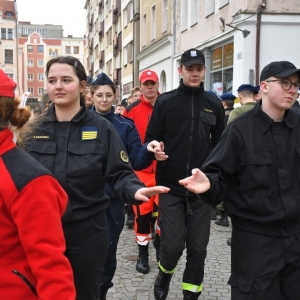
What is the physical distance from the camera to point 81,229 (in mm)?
3188

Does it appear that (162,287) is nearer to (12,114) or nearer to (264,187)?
(264,187)

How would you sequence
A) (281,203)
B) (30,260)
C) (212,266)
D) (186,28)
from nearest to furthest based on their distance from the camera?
(30,260) → (281,203) → (212,266) → (186,28)

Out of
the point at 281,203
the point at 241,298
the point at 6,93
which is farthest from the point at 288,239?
the point at 6,93

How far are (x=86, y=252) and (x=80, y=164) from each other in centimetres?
57

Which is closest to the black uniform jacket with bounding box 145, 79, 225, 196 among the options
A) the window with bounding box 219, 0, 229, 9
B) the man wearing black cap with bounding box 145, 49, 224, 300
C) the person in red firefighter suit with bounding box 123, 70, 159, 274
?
the man wearing black cap with bounding box 145, 49, 224, 300

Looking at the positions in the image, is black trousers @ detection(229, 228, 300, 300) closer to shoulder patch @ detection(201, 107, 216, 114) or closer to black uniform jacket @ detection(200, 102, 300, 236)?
black uniform jacket @ detection(200, 102, 300, 236)

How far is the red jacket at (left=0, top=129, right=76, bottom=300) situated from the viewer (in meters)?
1.90

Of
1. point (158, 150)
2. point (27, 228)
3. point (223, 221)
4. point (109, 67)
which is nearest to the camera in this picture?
point (27, 228)

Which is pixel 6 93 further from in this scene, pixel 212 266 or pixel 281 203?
pixel 212 266

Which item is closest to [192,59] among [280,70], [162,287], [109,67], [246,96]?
[280,70]

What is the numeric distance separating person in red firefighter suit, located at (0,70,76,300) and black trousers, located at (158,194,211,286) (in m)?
2.61

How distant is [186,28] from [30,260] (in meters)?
19.0

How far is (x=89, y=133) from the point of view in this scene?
331 centimetres

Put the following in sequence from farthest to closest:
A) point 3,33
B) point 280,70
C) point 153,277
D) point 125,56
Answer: point 3,33 < point 125,56 < point 153,277 < point 280,70
